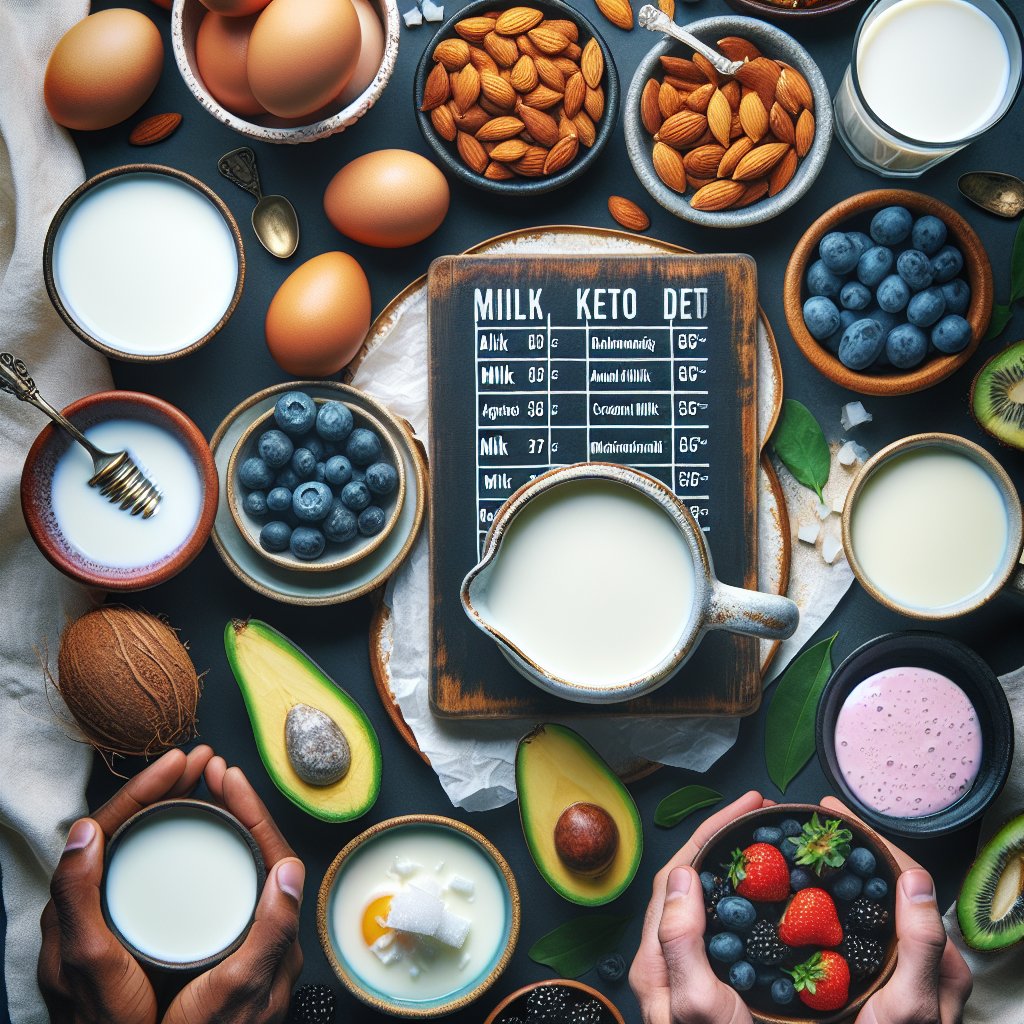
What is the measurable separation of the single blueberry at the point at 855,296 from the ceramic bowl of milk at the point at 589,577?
33cm

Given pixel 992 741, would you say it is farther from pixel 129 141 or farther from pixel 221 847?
pixel 129 141

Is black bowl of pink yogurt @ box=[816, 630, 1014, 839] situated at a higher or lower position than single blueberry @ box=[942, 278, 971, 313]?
lower

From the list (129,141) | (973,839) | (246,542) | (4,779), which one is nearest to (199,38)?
(129,141)

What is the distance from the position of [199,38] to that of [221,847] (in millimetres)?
881

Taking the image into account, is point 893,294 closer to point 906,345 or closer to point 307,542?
point 906,345

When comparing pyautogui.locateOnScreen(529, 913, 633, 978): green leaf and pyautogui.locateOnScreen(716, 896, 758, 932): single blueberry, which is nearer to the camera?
pyautogui.locateOnScreen(716, 896, 758, 932): single blueberry

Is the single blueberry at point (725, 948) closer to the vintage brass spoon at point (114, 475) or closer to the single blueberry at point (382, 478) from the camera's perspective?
the single blueberry at point (382, 478)

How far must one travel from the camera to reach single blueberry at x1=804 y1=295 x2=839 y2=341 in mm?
1117

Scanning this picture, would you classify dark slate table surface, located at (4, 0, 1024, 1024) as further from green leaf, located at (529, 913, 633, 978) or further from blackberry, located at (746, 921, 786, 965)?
blackberry, located at (746, 921, 786, 965)

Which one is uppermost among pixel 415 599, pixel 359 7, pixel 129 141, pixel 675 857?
pixel 359 7

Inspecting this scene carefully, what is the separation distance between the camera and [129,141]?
Result: 46.8 inches

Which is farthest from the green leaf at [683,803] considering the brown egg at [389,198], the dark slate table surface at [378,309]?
the brown egg at [389,198]

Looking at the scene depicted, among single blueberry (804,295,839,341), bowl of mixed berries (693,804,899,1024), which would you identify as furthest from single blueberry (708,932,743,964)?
single blueberry (804,295,839,341)

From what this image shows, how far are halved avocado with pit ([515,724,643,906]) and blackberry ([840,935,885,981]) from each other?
0.23m
